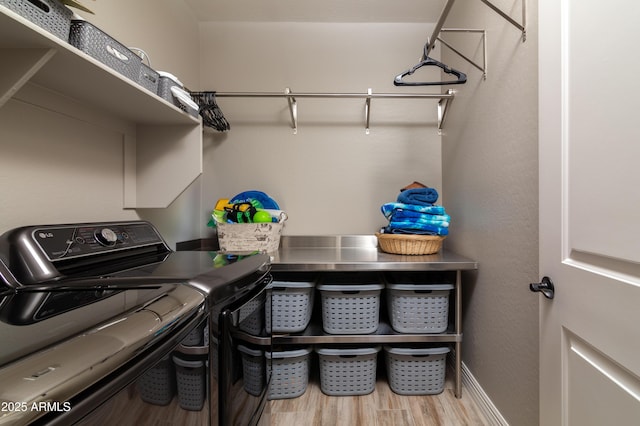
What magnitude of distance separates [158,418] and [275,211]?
4.14 ft

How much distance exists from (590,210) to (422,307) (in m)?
0.93

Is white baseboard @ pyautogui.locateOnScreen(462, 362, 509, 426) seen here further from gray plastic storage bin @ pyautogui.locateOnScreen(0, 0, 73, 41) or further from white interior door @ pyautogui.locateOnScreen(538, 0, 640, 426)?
gray plastic storage bin @ pyautogui.locateOnScreen(0, 0, 73, 41)

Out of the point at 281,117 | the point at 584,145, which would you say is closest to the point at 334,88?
the point at 281,117

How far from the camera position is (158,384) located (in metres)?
0.47

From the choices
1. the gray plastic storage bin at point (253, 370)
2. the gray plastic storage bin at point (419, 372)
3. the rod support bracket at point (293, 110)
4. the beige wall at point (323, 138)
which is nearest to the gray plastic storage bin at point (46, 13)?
the gray plastic storage bin at point (253, 370)

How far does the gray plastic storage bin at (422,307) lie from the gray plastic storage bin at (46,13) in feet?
5.09

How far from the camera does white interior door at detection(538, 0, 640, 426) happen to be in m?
0.60

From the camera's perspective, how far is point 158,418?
0.48 meters

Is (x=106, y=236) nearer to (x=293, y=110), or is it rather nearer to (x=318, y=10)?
(x=293, y=110)

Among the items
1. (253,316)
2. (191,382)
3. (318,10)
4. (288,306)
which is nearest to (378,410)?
(288,306)

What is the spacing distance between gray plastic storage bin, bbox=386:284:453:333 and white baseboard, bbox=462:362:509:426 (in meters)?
0.31

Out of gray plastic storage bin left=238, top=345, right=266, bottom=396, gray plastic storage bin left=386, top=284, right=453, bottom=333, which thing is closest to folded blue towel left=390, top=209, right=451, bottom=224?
gray plastic storage bin left=386, top=284, right=453, bottom=333

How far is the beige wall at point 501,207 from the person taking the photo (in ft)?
3.35

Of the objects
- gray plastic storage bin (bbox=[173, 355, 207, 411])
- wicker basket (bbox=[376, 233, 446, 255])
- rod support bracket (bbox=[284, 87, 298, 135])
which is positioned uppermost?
rod support bracket (bbox=[284, 87, 298, 135])
